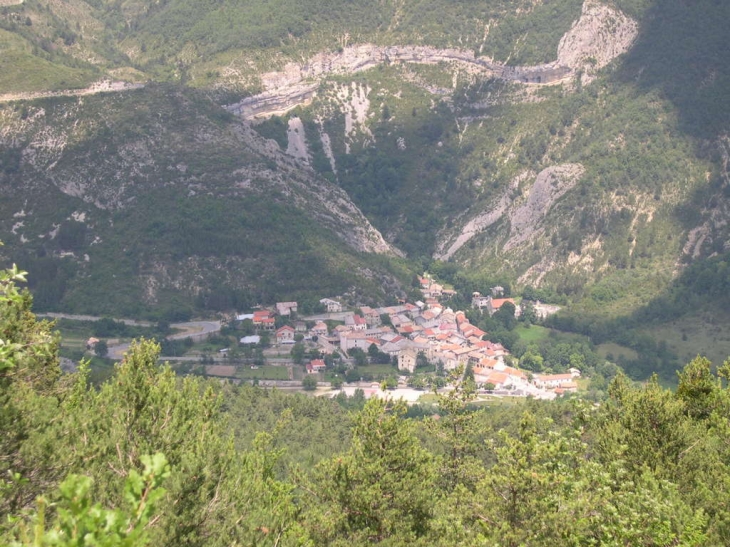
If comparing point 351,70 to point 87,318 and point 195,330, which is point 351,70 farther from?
point 87,318

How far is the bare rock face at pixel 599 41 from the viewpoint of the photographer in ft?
437

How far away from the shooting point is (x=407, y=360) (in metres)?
78.6

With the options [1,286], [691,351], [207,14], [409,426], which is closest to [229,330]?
[691,351]

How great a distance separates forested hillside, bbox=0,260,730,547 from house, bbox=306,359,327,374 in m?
47.9

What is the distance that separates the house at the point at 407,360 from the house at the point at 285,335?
1164 centimetres

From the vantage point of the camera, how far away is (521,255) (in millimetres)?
111875

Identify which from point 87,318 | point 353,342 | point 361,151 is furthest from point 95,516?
point 361,151

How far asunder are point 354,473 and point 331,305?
219ft

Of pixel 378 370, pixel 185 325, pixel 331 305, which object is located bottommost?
pixel 378 370

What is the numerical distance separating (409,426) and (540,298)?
81.2 metres

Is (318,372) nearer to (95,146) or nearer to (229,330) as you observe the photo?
(229,330)

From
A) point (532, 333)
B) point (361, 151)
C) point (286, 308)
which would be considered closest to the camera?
point (286, 308)

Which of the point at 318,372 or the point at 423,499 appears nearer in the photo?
the point at 423,499

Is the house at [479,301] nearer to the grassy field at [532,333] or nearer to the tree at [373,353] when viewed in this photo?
the grassy field at [532,333]
